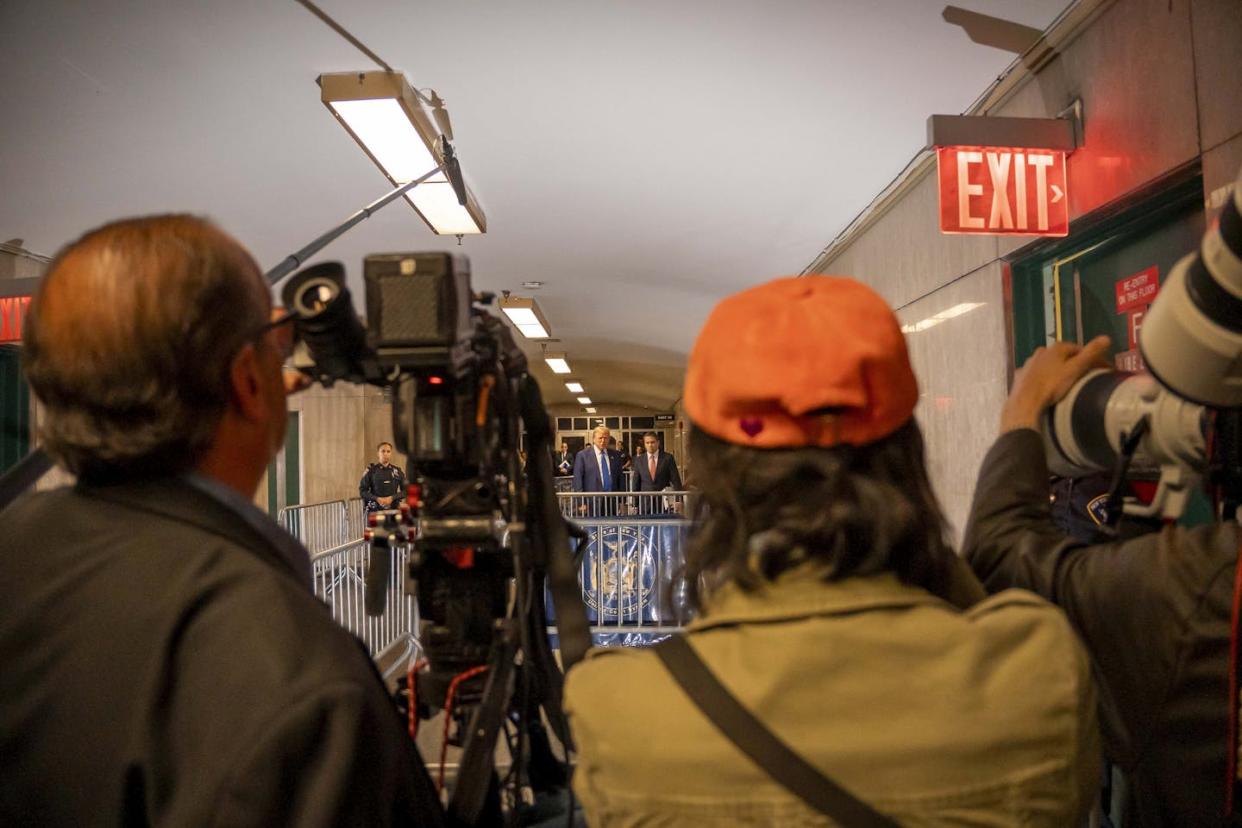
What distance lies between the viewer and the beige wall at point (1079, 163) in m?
2.45

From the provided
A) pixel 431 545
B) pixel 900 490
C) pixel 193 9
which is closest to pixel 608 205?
pixel 193 9

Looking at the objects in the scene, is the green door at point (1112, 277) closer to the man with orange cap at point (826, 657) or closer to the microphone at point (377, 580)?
the man with orange cap at point (826, 657)

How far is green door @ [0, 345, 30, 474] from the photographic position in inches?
228

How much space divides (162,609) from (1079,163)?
363 centimetres

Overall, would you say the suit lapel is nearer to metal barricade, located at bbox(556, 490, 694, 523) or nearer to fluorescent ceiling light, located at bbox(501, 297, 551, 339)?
fluorescent ceiling light, located at bbox(501, 297, 551, 339)

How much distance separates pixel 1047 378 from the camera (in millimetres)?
1307

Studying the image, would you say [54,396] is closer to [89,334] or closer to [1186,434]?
[89,334]

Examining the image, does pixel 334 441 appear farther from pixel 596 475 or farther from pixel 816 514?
pixel 816 514

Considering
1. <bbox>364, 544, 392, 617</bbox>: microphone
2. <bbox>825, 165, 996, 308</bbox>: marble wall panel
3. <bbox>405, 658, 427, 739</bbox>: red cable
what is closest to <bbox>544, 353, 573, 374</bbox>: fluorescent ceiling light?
<bbox>825, 165, 996, 308</bbox>: marble wall panel

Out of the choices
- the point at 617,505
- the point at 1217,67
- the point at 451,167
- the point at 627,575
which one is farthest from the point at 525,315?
the point at 1217,67

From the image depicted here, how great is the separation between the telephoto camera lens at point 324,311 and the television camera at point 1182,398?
1070 mm

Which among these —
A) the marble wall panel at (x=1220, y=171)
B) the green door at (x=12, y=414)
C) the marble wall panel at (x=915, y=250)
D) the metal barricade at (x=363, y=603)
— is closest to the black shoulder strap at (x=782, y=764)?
the marble wall panel at (x=1220, y=171)

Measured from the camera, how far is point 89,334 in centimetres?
80

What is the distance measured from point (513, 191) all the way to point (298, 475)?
864 cm
